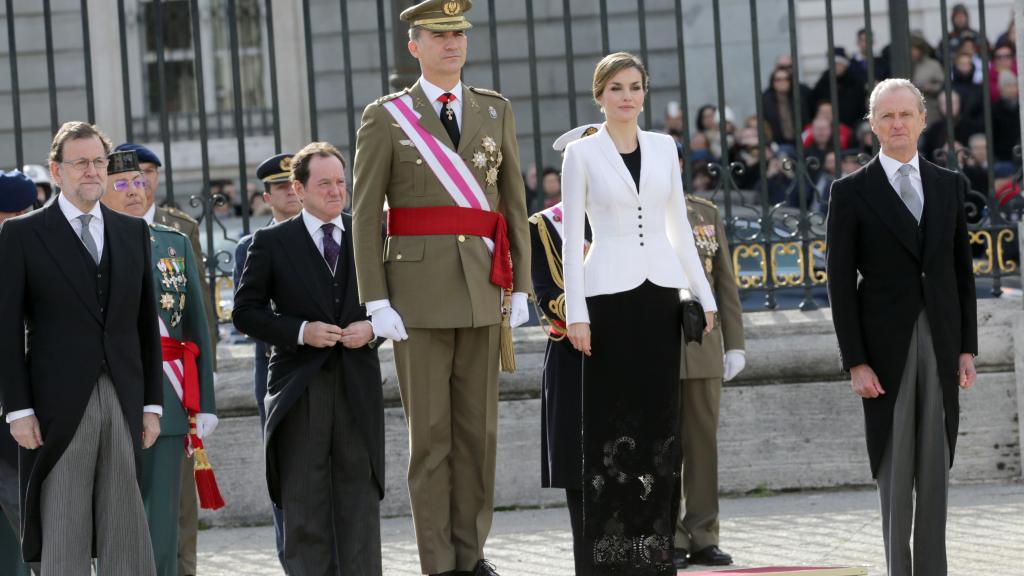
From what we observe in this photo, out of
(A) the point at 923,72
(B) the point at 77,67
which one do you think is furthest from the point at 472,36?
(A) the point at 923,72

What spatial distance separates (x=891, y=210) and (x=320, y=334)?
1.96m

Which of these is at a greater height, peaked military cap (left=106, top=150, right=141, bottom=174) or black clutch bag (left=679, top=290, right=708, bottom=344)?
peaked military cap (left=106, top=150, right=141, bottom=174)

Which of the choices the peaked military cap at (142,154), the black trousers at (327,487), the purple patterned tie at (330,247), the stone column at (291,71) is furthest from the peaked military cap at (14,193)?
the stone column at (291,71)

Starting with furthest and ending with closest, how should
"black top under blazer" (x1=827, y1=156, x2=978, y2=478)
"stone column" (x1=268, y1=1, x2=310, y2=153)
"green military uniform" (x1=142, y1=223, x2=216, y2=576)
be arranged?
"stone column" (x1=268, y1=1, x2=310, y2=153) → "green military uniform" (x1=142, y1=223, x2=216, y2=576) → "black top under blazer" (x1=827, y1=156, x2=978, y2=478)

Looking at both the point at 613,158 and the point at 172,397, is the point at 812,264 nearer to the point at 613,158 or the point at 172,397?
the point at 613,158

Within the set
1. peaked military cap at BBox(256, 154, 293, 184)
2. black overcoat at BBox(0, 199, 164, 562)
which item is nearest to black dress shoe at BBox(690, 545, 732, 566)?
peaked military cap at BBox(256, 154, 293, 184)

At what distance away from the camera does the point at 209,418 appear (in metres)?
6.19

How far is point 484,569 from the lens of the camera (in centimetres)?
600

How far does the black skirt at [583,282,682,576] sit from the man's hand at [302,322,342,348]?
94 centimetres

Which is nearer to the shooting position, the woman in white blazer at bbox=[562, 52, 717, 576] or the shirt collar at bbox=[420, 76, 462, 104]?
the woman in white blazer at bbox=[562, 52, 717, 576]

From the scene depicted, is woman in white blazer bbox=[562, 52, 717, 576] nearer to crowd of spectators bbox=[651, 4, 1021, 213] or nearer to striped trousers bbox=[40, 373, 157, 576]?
striped trousers bbox=[40, 373, 157, 576]

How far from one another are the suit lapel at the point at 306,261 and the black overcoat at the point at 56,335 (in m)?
0.71

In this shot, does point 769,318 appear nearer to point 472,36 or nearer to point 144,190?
point 144,190

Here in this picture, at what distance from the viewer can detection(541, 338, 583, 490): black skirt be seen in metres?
6.19
